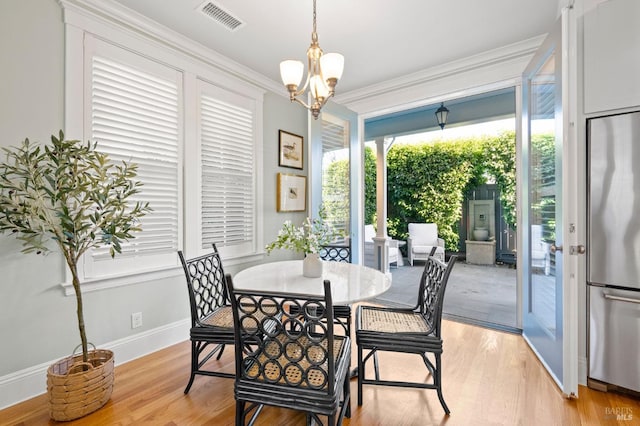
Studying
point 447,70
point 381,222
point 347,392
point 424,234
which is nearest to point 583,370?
point 347,392

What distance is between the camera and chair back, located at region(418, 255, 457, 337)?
1.66 meters

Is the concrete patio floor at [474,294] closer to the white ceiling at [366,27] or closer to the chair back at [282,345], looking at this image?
the chair back at [282,345]

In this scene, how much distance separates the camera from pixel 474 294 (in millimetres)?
4105

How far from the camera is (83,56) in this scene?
204 centimetres

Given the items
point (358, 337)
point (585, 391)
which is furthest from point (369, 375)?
point (585, 391)

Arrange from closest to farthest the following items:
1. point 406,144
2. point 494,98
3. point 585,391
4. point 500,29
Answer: point 585,391 < point 500,29 < point 494,98 < point 406,144

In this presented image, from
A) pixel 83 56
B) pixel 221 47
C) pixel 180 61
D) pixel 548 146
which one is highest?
pixel 221 47

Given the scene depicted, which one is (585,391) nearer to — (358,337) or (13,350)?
(358,337)

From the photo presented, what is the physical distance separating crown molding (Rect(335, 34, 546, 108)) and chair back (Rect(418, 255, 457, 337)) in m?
2.20

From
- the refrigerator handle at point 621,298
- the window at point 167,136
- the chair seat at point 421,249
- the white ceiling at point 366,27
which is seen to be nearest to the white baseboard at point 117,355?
the window at point 167,136

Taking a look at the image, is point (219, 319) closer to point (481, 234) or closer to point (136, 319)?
point (136, 319)

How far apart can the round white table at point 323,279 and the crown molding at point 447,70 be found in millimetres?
2314

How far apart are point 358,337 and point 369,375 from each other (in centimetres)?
58

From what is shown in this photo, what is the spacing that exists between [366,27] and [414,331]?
236cm
